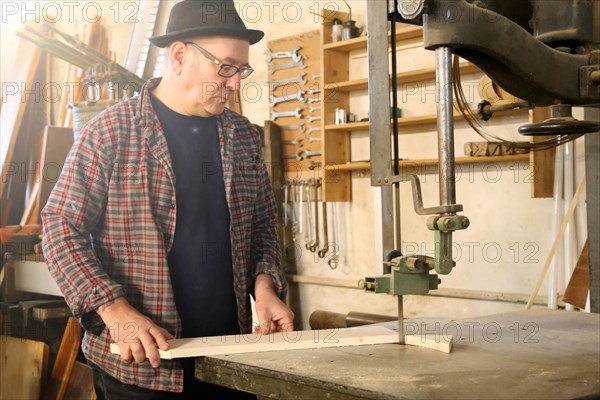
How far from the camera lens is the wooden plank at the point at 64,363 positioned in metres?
3.26

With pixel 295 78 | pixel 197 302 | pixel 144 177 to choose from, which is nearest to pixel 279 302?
pixel 197 302

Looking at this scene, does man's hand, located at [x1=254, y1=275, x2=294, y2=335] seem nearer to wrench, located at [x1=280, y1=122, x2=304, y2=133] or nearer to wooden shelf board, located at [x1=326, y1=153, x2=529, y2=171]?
wooden shelf board, located at [x1=326, y1=153, x2=529, y2=171]

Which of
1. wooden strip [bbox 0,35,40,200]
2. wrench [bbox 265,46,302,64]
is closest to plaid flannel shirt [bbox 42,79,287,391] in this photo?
wrench [bbox 265,46,302,64]

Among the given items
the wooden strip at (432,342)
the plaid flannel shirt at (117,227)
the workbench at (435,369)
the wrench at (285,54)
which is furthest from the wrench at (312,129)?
the wooden strip at (432,342)

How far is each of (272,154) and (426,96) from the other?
909 mm

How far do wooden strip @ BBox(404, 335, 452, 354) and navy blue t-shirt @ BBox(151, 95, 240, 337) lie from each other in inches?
24.8

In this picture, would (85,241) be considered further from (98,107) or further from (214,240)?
(98,107)

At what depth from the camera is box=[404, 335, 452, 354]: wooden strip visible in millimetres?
1480

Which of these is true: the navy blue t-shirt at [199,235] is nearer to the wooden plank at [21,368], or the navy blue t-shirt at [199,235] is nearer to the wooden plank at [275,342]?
the wooden plank at [275,342]

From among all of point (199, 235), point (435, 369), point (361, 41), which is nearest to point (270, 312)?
point (199, 235)

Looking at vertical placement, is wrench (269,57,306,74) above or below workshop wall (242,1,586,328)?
above

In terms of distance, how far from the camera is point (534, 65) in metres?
1.46

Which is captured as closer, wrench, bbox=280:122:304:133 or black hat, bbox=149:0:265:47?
black hat, bbox=149:0:265:47

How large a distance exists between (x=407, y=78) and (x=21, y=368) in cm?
219
